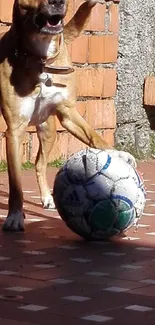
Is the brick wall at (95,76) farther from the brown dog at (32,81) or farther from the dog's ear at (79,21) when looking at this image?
the brown dog at (32,81)

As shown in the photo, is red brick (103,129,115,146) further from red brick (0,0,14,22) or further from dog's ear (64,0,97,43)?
dog's ear (64,0,97,43)

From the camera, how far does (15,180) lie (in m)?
6.43

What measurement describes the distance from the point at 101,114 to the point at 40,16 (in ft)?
14.5

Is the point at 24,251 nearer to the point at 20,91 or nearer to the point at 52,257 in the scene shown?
the point at 52,257

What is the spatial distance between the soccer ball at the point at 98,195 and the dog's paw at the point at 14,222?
45 centimetres

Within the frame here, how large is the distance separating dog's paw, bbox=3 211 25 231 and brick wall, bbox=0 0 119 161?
3.78m

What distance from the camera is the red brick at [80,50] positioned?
404 inches

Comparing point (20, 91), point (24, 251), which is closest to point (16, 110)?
point (20, 91)

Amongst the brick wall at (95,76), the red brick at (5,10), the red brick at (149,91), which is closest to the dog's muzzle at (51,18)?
the red brick at (5,10)

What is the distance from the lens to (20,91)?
21.6 feet

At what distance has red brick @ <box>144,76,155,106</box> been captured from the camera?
11344mm

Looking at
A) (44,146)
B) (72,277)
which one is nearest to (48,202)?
(44,146)

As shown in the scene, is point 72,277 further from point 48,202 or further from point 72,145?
point 72,145

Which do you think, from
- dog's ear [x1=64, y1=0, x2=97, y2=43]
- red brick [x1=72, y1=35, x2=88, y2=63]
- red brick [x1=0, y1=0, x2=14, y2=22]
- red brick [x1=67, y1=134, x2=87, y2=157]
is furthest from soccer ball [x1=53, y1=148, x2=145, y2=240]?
red brick [x1=67, y1=134, x2=87, y2=157]
